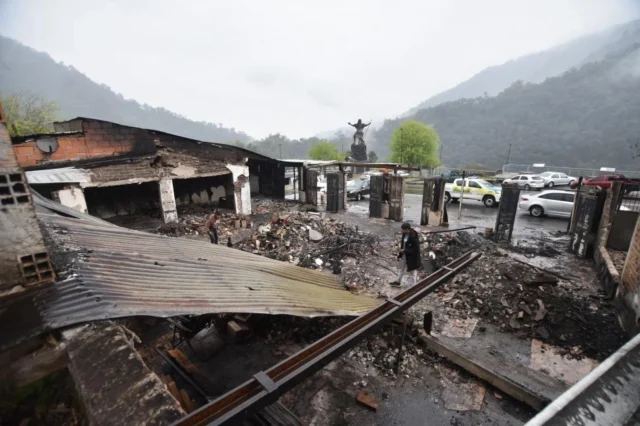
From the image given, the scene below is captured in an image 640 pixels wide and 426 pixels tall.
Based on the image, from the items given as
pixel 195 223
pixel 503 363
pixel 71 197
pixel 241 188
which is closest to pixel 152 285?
pixel 503 363

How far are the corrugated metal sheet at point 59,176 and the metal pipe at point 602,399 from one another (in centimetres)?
1300

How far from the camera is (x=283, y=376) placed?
7.57 ft

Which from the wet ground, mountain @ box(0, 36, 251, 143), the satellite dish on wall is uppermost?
mountain @ box(0, 36, 251, 143)

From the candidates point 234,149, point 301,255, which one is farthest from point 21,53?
point 301,255

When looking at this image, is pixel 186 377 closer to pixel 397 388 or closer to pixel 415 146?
pixel 397 388

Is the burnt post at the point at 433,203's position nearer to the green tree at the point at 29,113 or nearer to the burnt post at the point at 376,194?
the burnt post at the point at 376,194

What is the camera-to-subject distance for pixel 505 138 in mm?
78375

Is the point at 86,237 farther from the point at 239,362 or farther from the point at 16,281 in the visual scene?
the point at 239,362

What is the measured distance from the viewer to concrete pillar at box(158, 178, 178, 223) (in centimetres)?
1293

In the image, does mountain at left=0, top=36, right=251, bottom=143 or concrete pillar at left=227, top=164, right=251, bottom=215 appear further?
mountain at left=0, top=36, right=251, bottom=143

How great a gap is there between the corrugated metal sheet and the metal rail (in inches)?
442

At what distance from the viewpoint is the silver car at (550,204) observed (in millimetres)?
13922

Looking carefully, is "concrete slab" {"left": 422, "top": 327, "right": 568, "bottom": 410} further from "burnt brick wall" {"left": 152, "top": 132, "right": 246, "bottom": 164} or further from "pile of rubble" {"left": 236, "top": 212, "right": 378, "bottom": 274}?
"burnt brick wall" {"left": 152, "top": 132, "right": 246, "bottom": 164}

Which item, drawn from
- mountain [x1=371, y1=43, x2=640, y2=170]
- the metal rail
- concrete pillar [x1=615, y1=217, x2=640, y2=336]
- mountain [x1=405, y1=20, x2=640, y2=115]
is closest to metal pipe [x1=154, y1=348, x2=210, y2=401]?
the metal rail
